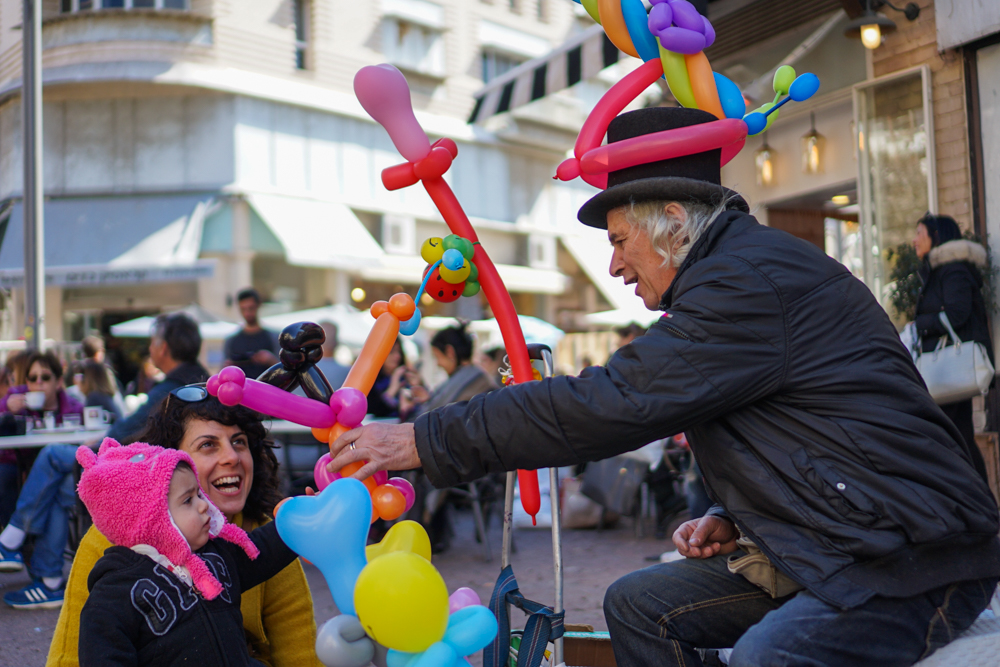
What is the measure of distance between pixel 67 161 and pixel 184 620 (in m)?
14.8

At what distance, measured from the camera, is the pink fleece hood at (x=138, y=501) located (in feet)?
6.64

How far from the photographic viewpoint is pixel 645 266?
6.79ft

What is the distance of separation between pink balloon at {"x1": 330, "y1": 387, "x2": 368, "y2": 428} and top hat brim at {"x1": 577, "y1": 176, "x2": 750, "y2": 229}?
710 millimetres

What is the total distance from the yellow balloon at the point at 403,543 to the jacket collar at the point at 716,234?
78cm

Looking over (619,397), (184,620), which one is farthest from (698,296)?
(184,620)

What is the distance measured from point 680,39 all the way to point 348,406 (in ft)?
4.02

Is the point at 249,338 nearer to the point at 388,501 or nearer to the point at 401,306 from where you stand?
the point at 401,306

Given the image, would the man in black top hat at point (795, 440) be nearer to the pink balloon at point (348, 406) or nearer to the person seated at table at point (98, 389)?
the pink balloon at point (348, 406)

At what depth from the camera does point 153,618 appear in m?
2.03

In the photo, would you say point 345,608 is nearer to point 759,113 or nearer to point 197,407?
point 197,407

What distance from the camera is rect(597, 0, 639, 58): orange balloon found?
2.31 metres

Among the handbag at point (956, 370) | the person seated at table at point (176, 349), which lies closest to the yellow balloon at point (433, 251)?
the person seated at table at point (176, 349)

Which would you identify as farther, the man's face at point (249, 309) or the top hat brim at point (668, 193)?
the man's face at point (249, 309)

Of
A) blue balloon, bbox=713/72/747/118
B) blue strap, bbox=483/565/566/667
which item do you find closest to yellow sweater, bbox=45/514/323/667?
blue strap, bbox=483/565/566/667
